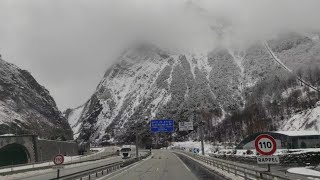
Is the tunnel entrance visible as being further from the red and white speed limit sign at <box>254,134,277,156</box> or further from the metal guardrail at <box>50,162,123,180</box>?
the red and white speed limit sign at <box>254,134,277,156</box>

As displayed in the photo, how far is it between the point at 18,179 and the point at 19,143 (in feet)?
161

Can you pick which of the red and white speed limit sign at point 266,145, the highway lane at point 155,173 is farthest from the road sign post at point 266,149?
the highway lane at point 155,173

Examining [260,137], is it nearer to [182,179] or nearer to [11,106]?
[182,179]

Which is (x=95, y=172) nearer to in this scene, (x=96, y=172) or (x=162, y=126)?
(x=96, y=172)

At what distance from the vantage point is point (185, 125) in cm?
11562

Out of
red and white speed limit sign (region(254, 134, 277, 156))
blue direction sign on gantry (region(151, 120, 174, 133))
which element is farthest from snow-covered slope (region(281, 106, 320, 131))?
red and white speed limit sign (region(254, 134, 277, 156))

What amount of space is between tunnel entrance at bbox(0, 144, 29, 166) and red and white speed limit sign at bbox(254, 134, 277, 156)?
8243cm

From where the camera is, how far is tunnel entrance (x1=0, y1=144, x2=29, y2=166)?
93625 millimetres

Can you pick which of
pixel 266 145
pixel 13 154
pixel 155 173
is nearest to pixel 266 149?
pixel 266 145

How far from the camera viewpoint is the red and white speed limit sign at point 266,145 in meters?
18.1

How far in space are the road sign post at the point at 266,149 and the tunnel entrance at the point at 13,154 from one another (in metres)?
82.4

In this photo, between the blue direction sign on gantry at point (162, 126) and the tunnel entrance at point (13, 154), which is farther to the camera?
the blue direction sign on gantry at point (162, 126)

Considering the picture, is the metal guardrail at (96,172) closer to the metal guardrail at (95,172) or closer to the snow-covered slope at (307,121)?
the metal guardrail at (95,172)

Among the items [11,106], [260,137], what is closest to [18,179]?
[260,137]
